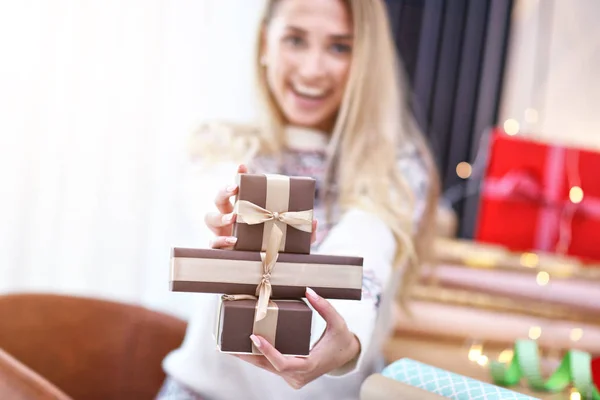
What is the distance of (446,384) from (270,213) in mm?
281

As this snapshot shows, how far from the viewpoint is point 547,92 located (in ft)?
4.10

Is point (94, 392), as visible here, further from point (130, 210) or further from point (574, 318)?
point (574, 318)

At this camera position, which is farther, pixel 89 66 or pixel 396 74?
pixel 89 66

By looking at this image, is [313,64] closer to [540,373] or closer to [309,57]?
[309,57]

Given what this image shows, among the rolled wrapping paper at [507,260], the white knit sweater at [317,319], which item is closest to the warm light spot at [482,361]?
the white knit sweater at [317,319]

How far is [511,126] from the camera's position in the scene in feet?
4.18

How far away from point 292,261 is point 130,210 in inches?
35.7

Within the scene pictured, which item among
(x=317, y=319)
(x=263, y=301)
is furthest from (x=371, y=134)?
(x=263, y=301)

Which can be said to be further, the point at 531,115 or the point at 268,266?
the point at 531,115

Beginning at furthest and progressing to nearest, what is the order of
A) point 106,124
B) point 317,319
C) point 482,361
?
point 106,124
point 482,361
point 317,319

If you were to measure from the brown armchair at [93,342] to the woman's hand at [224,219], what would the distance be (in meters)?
0.54

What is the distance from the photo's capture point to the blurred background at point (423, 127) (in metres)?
1.19

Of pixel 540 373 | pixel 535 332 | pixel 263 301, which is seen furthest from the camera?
pixel 535 332

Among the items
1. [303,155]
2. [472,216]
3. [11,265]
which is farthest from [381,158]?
[11,265]
